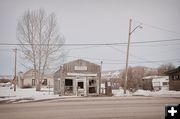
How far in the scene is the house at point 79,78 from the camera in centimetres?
1672

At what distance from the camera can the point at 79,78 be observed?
55.4ft

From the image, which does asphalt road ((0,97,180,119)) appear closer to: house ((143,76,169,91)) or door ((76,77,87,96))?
door ((76,77,87,96))

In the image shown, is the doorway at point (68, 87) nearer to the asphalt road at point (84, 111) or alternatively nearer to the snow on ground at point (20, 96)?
the snow on ground at point (20, 96)

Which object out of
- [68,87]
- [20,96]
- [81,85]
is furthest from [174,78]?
[20,96]

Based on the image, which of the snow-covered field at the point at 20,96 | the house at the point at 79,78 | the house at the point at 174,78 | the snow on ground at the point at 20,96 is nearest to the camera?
the snow-covered field at the point at 20,96

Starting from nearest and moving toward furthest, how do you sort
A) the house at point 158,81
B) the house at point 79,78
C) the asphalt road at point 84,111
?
1. the asphalt road at point 84,111
2. the house at point 79,78
3. the house at point 158,81

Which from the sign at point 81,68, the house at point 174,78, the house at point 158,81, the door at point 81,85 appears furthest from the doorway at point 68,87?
the house at point 158,81

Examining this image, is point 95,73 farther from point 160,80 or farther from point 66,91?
point 160,80

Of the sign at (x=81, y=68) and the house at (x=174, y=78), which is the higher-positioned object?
the sign at (x=81, y=68)

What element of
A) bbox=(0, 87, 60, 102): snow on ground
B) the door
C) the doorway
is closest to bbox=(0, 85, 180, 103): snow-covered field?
bbox=(0, 87, 60, 102): snow on ground

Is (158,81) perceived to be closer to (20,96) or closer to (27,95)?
(27,95)

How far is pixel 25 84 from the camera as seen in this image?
3238 cm

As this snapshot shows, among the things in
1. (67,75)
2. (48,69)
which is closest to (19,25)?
(48,69)

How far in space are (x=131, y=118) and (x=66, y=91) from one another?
33.7 feet
